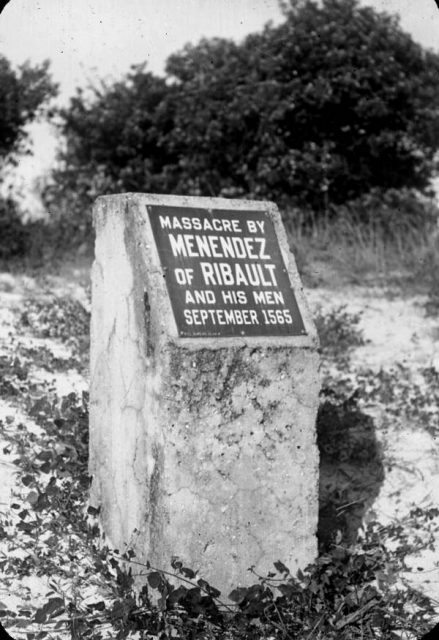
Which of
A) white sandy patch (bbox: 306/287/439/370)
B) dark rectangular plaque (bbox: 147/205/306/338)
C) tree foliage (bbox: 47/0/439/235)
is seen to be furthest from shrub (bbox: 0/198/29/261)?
dark rectangular plaque (bbox: 147/205/306/338)

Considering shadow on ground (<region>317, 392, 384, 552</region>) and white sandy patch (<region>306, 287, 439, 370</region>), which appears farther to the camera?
white sandy patch (<region>306, 287, 439, 370</region>)

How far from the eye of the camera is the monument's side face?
3424mm

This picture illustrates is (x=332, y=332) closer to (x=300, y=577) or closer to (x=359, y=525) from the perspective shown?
(x=359, y=525)

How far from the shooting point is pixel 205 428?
3475 mm

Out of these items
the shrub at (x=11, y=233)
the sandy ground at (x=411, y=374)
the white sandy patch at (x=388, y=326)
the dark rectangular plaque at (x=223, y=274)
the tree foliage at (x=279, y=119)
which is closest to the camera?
the dark rectangular plaque at (x=223, y=274)

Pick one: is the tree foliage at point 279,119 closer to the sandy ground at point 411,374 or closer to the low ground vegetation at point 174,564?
the sandy ground at point 411,374

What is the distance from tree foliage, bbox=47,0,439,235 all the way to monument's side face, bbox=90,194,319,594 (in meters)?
8.16

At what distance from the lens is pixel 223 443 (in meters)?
3.52

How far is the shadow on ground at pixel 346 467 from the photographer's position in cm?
454

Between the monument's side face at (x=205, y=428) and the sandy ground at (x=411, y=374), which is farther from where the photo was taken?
the sandy ground at (x=411, y=374)

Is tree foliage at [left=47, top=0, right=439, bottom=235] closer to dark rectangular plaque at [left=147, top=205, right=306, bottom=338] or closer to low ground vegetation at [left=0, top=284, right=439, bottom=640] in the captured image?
low ground vegetation at [left=0, top=284, right=439, bottom=640]

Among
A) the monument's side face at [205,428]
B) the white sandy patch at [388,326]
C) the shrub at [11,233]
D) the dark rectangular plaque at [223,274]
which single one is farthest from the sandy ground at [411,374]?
the shrub at [11,233]

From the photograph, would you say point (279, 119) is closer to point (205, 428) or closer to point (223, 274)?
point (223, 274)

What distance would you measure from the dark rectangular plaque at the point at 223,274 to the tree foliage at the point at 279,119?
792 cm
